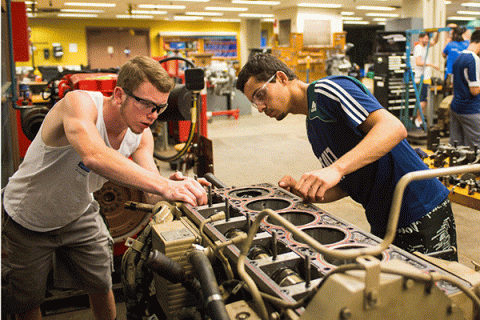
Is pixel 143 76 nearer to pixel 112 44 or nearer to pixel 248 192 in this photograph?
pixel 248 192

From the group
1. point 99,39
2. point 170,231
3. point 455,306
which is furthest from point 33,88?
point 99,39

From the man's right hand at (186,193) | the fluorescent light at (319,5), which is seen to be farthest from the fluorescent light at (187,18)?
the man's right hand at (186,193)

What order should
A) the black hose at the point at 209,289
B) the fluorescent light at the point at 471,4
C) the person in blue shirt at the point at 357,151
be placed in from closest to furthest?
the black hose at the point at 209,289 < the person in blue shirt at the point at 357,151 < the fluorescent light at the point at 471,4

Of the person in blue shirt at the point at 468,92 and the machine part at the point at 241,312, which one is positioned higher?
the person in blue shirt at the point at 468,92

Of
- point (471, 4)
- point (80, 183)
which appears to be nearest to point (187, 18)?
point (471, 4)

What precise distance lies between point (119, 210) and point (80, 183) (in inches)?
38.7

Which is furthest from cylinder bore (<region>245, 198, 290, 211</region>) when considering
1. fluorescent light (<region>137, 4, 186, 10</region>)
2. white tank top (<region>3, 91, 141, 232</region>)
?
fluorescent light (<region>137, 4, 186, 10</region>)

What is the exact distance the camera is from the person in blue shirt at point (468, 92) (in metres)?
4.78

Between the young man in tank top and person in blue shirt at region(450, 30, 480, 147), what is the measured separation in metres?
4.03

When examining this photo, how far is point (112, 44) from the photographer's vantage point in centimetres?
1936

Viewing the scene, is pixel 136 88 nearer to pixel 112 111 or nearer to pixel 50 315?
pixel 112 111

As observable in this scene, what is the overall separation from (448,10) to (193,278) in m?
20.3

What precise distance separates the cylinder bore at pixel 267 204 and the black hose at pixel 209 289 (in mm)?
524

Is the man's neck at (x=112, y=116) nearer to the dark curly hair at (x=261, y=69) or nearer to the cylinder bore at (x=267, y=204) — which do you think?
the dark curly hair at (x=261, y=69)
